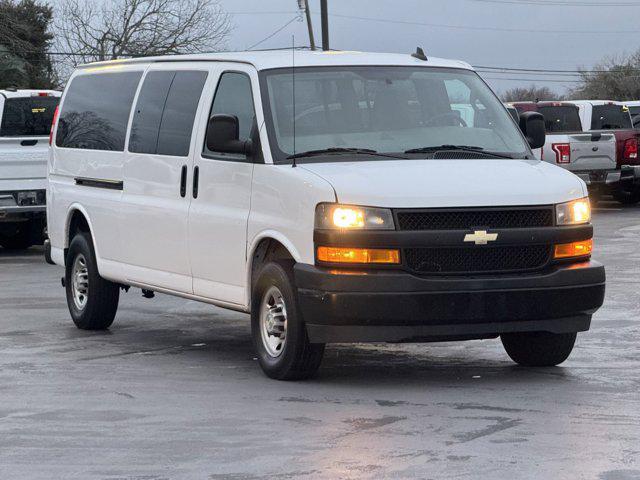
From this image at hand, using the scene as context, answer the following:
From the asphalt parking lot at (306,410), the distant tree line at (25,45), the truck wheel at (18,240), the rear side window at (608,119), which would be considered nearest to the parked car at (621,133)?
the rear side window at (608,119)

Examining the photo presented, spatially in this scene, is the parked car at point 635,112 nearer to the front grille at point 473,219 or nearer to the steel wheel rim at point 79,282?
the steel wheel rim at point 79,282

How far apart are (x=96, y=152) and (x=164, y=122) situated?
1.23m

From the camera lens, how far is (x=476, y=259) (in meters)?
8.52

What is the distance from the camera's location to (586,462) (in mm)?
6562

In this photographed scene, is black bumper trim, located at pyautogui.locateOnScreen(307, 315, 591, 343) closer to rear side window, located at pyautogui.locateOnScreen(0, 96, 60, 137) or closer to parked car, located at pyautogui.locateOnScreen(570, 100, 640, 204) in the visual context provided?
rear side window, located at pyautogui.locateOnScreen(0, 96, 60, 137)

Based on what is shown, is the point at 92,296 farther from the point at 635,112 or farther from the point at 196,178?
the point at 635,112

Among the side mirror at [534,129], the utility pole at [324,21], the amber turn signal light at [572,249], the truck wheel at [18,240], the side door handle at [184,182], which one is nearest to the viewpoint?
the amber turn signal light at [572,249]

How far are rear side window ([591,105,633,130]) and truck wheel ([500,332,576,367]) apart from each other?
21154 millimetres

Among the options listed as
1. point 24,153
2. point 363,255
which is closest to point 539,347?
point 363,255

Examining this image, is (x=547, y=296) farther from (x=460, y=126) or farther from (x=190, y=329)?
(x=190, y=329)

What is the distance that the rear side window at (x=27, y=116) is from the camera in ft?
63.1

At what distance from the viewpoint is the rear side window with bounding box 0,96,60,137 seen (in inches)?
757

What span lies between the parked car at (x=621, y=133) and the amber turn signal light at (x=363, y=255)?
799 inches

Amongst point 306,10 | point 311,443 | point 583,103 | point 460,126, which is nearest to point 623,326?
point 460,126
